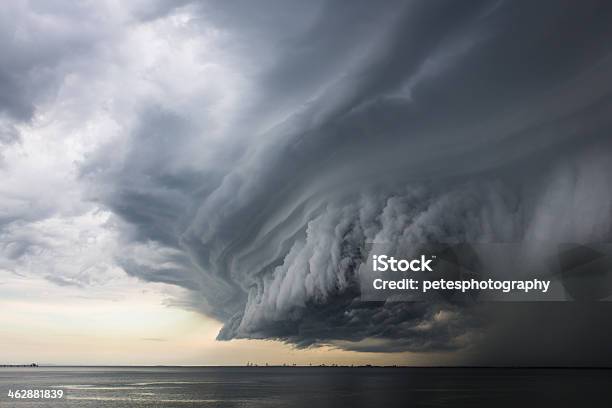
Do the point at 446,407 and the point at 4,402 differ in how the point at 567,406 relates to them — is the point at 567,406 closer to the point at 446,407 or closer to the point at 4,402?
the point at 446,407

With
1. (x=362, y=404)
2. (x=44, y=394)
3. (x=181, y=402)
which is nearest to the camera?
(x=362, y=404)

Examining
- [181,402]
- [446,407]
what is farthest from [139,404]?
[446,407]

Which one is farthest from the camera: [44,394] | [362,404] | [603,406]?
[44,394]

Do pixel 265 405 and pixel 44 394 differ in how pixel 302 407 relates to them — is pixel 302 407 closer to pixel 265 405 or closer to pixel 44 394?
pixel 265 405

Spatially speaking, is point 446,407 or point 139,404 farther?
point 139,404

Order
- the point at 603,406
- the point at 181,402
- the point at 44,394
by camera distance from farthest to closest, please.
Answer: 1. the point at 44,394
2. the point at 181,402
3. the point at 603,406

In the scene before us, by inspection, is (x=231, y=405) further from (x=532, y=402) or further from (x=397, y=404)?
(x=532, y=402)

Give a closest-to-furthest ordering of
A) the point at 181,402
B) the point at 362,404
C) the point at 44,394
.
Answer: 1. the point at 362,404
2. the point at 181,402
3. the point at 44,394

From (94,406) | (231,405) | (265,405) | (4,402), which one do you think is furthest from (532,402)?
(4,402)

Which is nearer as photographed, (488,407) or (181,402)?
(488,407)
